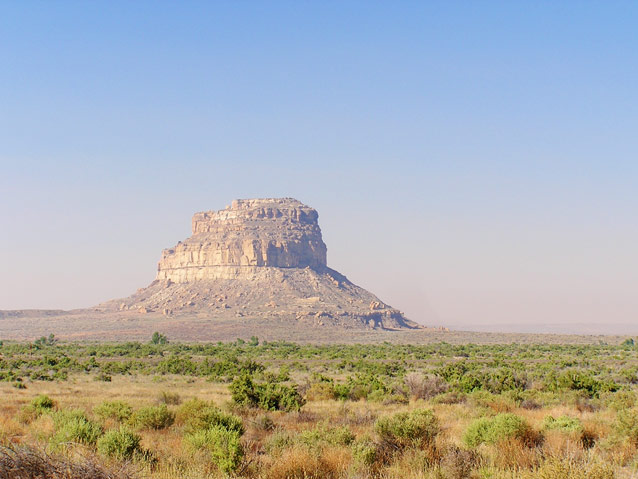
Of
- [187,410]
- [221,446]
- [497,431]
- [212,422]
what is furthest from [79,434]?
[497,431]

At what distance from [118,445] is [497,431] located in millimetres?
6723

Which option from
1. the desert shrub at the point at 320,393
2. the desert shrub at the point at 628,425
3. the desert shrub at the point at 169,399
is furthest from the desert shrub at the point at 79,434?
the desert shrub at the point at 320,393

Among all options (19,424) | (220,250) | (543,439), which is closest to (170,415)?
(19,424)

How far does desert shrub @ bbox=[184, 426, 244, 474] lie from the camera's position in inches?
365

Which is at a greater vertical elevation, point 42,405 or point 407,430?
point 407,430

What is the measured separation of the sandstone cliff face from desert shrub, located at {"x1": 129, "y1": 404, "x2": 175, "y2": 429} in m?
138

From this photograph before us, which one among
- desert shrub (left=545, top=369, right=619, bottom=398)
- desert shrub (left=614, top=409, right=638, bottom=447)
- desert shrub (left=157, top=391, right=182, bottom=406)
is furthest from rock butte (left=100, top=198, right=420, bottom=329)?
desert shrub (left=614, top=409, right=638, bottom=447)

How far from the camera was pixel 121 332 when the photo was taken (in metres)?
105

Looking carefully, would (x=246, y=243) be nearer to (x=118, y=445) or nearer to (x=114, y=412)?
(x=114, y=412)

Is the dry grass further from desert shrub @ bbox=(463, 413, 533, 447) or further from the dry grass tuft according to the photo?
desert shrub @ bbox=(463, 413, 533, 447)

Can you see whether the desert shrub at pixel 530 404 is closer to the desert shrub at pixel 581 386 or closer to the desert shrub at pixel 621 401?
the desert shrub at pixel 621 401

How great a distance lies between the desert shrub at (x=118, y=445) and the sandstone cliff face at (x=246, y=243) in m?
142

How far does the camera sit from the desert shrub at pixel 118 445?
9.54 meters

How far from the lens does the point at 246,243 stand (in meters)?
156
